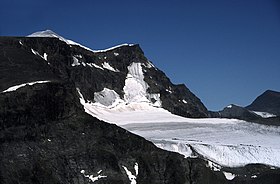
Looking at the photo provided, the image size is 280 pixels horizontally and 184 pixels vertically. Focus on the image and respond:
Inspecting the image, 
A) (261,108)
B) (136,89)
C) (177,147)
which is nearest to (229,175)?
(177,147)

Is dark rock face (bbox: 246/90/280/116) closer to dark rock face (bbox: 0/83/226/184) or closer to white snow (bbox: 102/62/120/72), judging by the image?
white snow (bbox: 102/62/120/72)

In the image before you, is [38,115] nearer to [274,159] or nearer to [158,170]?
[158,170]

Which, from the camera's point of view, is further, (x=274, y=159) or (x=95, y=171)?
(x=274, y=159)

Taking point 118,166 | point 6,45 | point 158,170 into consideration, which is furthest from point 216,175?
point 6,45

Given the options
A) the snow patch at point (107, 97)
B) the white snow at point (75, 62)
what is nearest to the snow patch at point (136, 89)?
the snow patch at point (107, 97)

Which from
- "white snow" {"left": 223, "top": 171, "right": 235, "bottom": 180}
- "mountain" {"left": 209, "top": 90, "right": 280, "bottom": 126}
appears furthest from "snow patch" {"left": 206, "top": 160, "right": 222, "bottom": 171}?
"mountain" {"left": 209, "top": 90, "right": 280, "bottom": 126}
